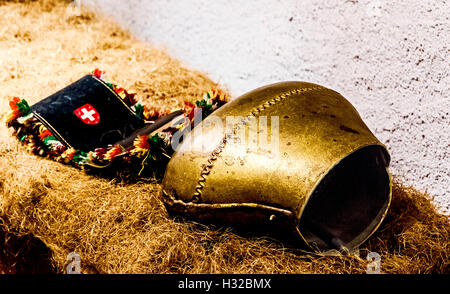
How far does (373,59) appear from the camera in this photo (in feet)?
6.32

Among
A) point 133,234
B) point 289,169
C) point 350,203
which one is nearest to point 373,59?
point 350,203

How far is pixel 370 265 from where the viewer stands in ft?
4.63

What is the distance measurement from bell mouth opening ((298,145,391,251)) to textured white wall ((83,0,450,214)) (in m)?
0.36

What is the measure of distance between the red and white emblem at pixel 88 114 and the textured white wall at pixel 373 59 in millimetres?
1015

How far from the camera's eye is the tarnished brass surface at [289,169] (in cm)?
135

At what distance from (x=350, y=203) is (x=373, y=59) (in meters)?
0.71

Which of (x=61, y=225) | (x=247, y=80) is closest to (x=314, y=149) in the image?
(x=61, y=225)

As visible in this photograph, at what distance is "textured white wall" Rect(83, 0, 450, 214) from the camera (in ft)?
5.66

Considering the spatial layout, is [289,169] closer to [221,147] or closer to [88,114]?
[221,147]

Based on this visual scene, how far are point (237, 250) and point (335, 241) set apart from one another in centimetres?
36

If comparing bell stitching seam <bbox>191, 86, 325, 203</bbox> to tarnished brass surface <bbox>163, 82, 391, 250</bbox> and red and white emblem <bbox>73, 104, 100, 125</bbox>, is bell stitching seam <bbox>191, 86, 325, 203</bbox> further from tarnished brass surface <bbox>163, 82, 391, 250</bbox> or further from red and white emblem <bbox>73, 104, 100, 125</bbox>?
red and white emblem <bbox>73, 104, 100, 125</bbox>

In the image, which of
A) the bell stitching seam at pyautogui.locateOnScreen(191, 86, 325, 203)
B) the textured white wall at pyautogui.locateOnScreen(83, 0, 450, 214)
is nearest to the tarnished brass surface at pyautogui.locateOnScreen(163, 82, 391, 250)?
the bell stitching seam at pyautogui.locateOnScreen(191, 86, 325, 203)

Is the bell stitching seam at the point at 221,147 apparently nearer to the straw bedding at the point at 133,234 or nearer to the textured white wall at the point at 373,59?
the straw bedding at the point at 133,234

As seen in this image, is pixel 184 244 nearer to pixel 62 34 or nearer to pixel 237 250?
pixel 237 250
